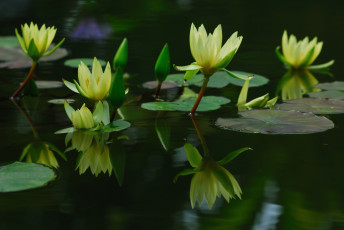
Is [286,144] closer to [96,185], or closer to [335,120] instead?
[335,120]

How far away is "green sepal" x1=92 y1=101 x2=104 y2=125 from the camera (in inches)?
57.3

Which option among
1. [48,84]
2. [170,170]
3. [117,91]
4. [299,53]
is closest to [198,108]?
[117,91]

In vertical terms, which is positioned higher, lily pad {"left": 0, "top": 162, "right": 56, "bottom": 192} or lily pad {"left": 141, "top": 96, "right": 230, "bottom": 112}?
lily pad {"left": 0, "top": 162, "right": 56, "bottom": 192}

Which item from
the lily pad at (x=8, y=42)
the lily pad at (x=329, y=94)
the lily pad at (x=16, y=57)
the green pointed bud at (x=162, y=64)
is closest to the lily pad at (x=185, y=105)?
the green pointed bud at (x=162, y=64)

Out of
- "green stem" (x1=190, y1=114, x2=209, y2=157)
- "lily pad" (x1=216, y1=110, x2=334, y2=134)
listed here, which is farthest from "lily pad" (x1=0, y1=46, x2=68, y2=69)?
"lily pad" (x1=216, y1=110, x2=334, y2=134)

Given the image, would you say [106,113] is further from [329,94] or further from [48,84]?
[329,94]

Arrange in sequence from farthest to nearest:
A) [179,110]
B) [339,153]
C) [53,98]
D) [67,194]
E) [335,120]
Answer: [53,98] → [179,110] → [335,120] → [339,153] → [67,194]

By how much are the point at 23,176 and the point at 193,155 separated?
15.3 inches

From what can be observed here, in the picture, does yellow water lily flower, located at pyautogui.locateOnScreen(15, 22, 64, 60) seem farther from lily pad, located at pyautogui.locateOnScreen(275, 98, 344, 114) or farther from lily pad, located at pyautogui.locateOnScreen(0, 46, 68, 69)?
lily pad, located at pyautogui.locateOnScreen(275, 98, 344, 114)

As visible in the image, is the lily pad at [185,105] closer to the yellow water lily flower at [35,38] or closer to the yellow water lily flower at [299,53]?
the yellow water lily flower at [35,38]

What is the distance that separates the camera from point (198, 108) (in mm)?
1693

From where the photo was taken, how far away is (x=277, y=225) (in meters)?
0.91

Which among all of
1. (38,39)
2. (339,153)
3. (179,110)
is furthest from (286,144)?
(38,39)

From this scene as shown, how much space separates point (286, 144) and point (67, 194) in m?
0.59
